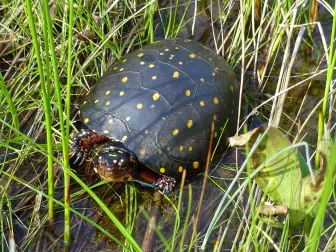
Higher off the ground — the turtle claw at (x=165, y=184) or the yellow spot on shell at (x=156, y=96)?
the yellow spot on shell at (x=156, y=96)

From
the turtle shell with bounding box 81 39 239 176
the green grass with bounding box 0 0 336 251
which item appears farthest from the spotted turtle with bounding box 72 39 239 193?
the green grass with bounding box 0 0 336 251

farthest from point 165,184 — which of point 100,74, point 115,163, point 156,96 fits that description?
point 100,74

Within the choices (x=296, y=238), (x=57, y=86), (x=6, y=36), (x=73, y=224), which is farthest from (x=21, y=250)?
(x=6, y=36)

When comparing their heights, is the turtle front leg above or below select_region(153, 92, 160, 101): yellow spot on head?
below

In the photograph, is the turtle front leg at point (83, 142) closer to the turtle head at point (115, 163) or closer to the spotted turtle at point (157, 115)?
the spotted turtle at point (157, 115)

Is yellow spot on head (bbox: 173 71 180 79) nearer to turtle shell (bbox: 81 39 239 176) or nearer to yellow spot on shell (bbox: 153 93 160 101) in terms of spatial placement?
turtle shell (bbox: 81 39 239 176)

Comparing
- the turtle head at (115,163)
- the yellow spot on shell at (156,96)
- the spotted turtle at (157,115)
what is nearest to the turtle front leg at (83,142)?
the spotted turtle at (157,115)
